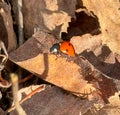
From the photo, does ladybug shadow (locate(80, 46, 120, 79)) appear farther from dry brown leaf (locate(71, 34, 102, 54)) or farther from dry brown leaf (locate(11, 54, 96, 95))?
dry brown leaf (locate(11, 54, 96, 95))

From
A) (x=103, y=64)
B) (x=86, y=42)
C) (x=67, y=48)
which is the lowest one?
(x=103, y=64)

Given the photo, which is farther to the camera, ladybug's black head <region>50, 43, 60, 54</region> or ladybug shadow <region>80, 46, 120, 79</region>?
ladybug shadow <region>80, 46, 120, 79</region>

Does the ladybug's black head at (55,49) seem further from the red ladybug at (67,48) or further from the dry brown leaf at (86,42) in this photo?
the dry brown leaf at (86,42)

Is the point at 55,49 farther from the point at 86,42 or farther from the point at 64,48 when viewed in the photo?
the point at 86,42

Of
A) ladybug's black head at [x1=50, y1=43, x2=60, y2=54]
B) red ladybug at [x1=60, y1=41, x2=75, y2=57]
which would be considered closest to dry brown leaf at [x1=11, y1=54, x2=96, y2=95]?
ladybug's black head at [x1=50, y1=43, x2=60, y2=54]

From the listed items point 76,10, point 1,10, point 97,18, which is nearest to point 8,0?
point 1,10

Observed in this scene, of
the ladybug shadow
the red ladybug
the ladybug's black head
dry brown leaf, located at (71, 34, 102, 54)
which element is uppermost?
the ladybug's black head

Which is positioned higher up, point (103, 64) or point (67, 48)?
point (67, 48)

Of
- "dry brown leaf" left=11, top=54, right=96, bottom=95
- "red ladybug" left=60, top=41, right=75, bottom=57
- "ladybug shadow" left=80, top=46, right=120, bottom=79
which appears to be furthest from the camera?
"ladybug shadow" left=80, top=46, right=120, bottom=79

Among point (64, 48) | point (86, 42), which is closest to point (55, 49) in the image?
point (64, 48)
